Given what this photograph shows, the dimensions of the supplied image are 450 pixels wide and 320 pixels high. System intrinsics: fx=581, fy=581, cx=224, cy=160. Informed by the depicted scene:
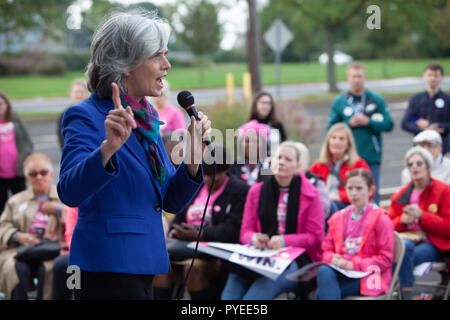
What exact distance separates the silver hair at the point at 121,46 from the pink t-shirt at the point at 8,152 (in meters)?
4.97

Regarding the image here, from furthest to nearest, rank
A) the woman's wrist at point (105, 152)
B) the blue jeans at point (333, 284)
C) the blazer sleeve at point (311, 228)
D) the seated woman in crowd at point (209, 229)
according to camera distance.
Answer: the seated woman in crowd at point (209, 229), the blazer sleeve at point (311, 228), the blue jeans at point (333, 284), the woman's wrist at point (105, 152)

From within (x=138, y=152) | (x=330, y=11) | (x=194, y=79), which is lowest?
(x=138, y=152)

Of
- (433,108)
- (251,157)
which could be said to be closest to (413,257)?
(251,157)

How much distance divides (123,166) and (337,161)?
14.5 ft

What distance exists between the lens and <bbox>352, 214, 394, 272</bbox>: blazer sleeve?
4391 mm

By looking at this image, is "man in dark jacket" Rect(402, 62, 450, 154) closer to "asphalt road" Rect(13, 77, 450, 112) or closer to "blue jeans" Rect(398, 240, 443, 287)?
"blue jeans" Rect(398, 240, 443, 287)

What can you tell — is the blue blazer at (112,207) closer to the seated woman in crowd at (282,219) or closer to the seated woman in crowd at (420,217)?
the seated woman in crowd at (282,219)

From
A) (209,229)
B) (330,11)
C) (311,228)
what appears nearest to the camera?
(311,228)

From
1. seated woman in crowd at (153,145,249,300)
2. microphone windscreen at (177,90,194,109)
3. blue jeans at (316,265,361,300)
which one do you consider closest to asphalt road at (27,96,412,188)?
seated woman in crowd at (153,145,249,300)

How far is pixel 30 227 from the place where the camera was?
542cm

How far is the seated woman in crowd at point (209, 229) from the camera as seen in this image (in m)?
5.00

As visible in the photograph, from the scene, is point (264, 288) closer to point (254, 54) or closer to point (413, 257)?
point (413, 257)

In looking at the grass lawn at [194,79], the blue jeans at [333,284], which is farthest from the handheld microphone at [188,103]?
the grass lawn at [194,79]

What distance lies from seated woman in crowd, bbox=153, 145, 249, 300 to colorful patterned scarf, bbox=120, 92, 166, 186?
8.61ft
